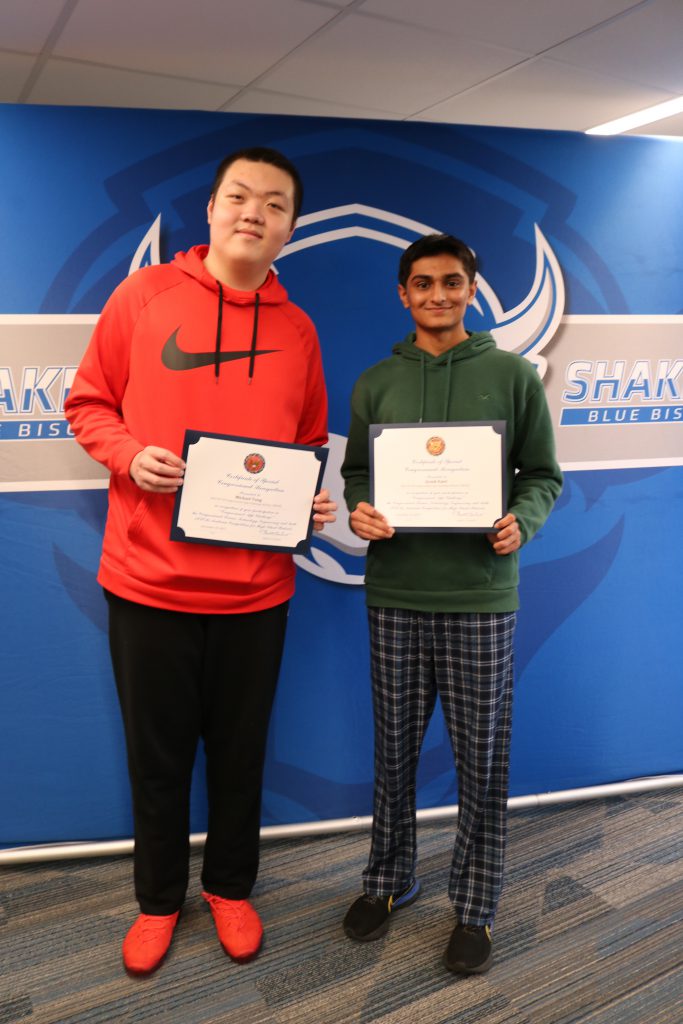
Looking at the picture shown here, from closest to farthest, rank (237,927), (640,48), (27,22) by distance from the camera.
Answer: (237,927)
(27,22)
(640,48)

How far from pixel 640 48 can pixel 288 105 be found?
1818mm

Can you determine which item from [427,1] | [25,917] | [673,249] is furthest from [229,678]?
[427,1]

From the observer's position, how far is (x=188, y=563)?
178cm

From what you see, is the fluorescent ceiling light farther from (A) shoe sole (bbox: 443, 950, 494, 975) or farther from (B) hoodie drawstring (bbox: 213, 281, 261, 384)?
(A) shoe sole (bbox: 443, 950, 494, 975)

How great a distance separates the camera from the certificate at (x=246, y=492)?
1716mm

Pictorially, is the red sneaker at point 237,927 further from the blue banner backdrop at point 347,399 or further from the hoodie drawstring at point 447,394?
the hoodie drawstring at point 447,394

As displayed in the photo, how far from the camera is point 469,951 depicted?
1890mm

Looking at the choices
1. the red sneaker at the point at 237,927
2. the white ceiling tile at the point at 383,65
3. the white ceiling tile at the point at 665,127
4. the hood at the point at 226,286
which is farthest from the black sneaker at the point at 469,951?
the white ceiling tile at the point at 665,127

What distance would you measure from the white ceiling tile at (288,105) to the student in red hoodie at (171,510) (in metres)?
2.57

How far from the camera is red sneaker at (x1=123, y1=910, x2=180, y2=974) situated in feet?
6.13

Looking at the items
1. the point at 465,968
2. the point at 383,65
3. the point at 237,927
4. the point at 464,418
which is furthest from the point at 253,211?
the point at 383,65

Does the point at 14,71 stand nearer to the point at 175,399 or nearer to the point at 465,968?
the point at 175,399

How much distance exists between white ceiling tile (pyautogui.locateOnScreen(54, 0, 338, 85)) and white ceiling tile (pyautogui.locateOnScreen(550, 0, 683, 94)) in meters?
1.16

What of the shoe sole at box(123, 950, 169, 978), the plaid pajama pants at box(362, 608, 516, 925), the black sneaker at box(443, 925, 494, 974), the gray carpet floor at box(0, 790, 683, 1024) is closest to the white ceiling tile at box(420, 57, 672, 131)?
the plaid pajama pants at box(362, 608, 516, 925)
